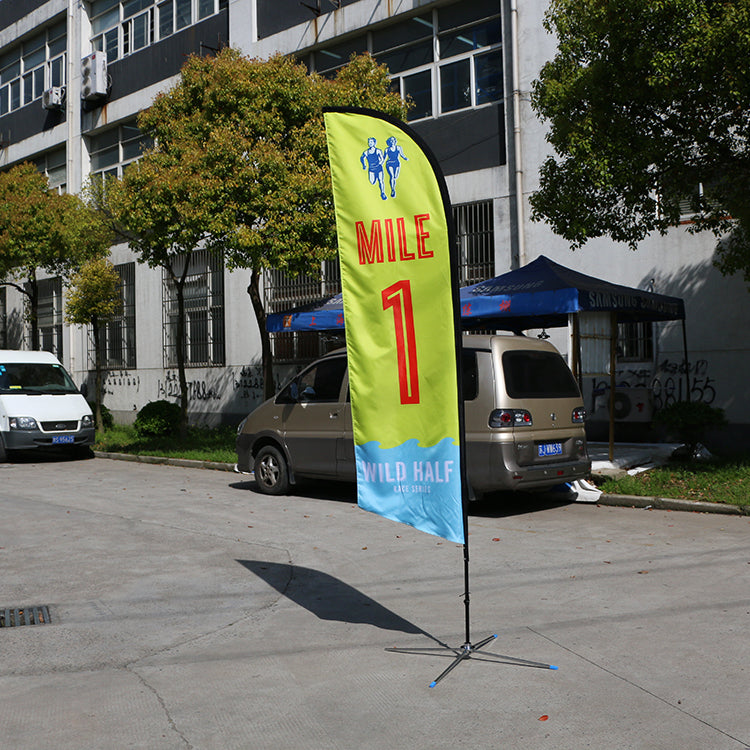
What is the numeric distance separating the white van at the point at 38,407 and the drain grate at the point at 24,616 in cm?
1089

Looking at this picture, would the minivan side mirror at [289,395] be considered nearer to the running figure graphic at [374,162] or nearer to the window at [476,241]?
the window at [476,241]

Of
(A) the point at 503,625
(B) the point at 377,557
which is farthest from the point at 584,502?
(A) the point at 503,625

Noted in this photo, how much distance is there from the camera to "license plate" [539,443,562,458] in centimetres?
Result: 938

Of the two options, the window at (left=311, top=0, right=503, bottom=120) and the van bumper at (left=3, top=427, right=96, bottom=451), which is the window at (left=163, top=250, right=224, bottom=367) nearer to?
the van bumper at (left=3, top=427, right=96, bottom=451)

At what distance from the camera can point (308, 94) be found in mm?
15297

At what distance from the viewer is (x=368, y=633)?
17.1 ft

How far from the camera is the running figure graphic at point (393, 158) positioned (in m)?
4.66

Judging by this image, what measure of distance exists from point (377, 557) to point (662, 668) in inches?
133

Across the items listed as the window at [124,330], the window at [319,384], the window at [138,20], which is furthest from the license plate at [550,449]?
the window at [124,330]

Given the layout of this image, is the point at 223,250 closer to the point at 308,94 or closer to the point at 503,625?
the point at 308,94

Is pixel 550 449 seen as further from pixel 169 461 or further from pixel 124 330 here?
pixel 124 330

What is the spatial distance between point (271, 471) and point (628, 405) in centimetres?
656

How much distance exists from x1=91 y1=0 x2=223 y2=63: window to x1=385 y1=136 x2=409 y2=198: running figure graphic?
19856mm

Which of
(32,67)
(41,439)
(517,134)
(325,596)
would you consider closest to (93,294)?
(41,439)
